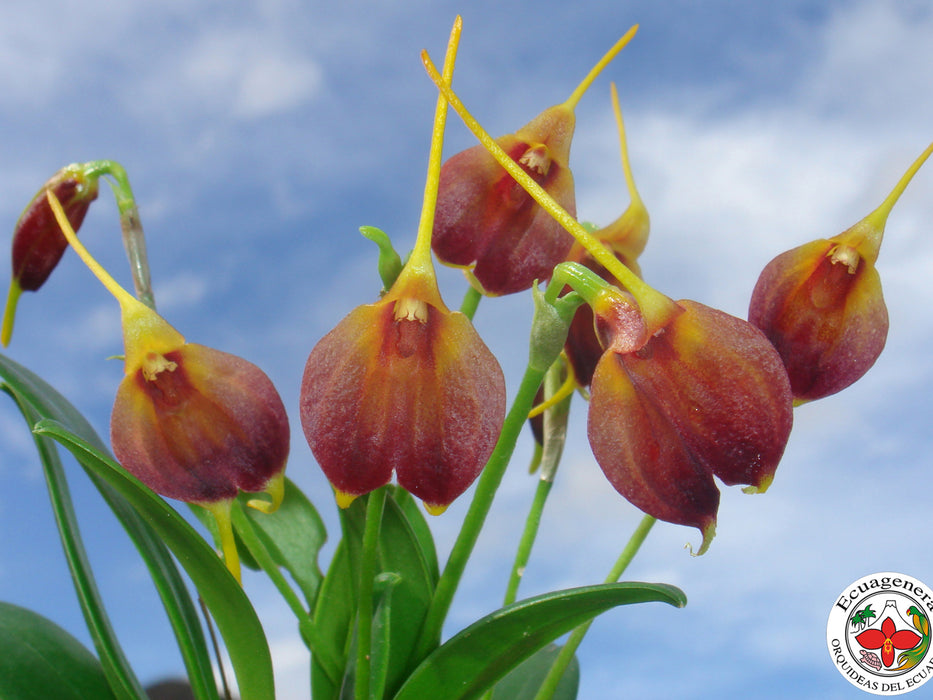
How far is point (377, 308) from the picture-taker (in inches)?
21.9

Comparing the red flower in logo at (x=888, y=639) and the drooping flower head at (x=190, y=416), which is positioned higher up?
the red flower in logo at (x=888, y=639)

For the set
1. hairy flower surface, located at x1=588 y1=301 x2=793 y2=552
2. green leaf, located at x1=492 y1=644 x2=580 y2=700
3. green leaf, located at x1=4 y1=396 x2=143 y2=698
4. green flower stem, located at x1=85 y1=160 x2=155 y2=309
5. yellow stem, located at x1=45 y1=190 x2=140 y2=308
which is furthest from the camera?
green leaf, located at x1=492 y1=644 x2=580 y2=700

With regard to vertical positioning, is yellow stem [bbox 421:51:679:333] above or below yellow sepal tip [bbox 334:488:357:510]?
above

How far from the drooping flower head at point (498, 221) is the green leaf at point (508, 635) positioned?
0.96ft

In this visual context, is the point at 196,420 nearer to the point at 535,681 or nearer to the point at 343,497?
the point at 343,497

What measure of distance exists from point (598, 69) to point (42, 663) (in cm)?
82

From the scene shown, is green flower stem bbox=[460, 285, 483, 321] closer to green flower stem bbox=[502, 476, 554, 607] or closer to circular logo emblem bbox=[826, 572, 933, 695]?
green flower stem bbox=[502, 476, 554, 607]

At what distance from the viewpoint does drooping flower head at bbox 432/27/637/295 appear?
2.40 feet

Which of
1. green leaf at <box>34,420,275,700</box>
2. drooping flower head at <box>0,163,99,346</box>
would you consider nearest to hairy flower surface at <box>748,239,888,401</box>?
green leaf at <box>34,420,275,700</box>

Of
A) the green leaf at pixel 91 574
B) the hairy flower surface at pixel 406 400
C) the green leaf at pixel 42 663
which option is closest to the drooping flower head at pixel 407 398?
the hairy flower surface at pixel 406 400

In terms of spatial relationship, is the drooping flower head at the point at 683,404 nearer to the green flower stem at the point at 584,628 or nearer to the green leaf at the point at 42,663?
the green flower stem at the point at 584,628

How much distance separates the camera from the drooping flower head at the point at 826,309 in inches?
26.0

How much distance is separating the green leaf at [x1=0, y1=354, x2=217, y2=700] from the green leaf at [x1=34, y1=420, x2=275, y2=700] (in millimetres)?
51

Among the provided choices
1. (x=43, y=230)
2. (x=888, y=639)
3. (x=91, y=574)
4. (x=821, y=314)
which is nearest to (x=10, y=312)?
(x=43, y=230)
